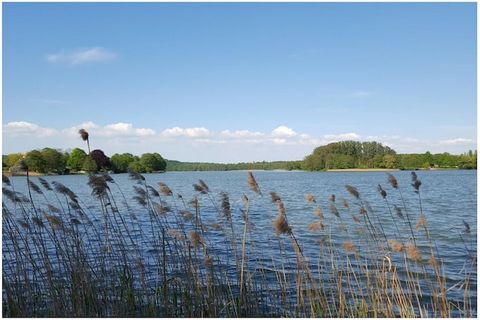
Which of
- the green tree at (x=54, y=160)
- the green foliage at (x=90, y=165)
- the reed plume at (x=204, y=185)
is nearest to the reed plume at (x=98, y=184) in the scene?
the green foliage at (x=90, y=165)

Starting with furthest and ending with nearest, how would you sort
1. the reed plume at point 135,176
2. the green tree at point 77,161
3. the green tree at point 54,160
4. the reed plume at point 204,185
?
the green tree at point 54,160
the green tree at point 77,161
the reed plume at point 135,176
the reed plume at point 204,185

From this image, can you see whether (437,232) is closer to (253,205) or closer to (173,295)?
(253,205)

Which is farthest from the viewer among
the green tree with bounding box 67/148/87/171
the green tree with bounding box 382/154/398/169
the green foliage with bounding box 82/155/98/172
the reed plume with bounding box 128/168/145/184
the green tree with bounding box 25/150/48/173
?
the green tree with bounding box 382/154/398/169

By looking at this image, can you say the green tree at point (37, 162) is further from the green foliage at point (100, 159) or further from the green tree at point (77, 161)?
the green foliage at point (100, 159)

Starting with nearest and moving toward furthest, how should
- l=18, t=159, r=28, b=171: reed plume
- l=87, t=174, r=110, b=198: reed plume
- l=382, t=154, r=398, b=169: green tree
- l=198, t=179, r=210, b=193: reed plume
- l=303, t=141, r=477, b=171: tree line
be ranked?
1. l=87, t=174, r=110, b=198: reed plume
2. l=18, t=159, r=28, b=171: reed plume
3. l=198, t=179, r=210, b=193: reed plume
4. l=382, t=154, r=398, b=169: green tree
5. l=303, t=141, r=477, b=171: tree line

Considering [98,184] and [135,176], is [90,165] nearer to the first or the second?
[135,176]

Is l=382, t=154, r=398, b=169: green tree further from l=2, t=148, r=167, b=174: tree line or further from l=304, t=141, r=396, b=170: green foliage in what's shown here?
l=2, t=148, r=167, b=174: tree line

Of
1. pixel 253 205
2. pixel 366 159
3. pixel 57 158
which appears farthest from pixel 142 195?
pixel 366 159

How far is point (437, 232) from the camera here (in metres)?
12.8

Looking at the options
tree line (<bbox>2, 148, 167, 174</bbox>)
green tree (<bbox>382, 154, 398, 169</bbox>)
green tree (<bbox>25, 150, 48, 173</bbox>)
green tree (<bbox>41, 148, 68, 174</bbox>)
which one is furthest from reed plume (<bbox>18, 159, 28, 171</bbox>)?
green tree (<bbox>382, 154, 398, 169</bbox>)

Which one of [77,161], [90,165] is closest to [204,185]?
[90,165]

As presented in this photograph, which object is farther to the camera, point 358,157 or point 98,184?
point 358,157

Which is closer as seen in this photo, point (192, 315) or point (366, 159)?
point (192, 315)

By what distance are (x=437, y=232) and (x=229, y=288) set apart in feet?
30.4
